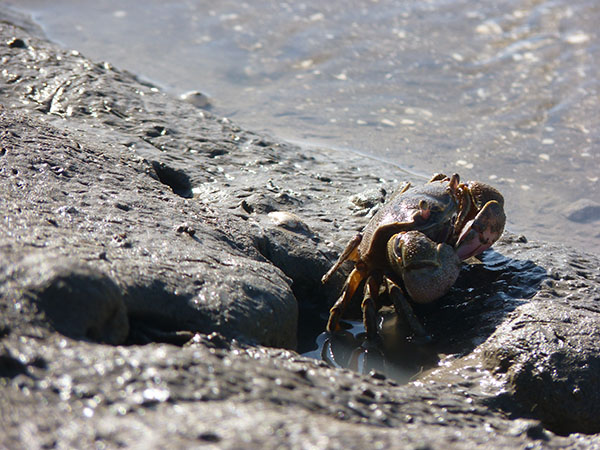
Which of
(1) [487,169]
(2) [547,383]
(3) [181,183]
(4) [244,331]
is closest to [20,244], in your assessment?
(4) [244,331]

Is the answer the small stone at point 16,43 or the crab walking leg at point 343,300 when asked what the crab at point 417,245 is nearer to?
the crab walking leg at point 343,300

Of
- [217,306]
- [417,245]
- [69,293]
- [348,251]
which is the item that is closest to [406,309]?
[417,245]

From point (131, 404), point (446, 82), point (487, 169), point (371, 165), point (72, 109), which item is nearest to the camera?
point (131, 404)

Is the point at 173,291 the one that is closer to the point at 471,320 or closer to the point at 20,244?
the point at 20,244

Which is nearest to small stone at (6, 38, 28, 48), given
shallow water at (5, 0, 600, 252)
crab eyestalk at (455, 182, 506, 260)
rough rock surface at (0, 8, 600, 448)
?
rough rock surface at (0, 8, 600, 448)

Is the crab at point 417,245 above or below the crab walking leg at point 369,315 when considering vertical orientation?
above

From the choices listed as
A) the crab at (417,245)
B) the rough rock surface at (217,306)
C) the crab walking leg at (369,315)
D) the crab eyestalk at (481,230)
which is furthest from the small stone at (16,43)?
the crab eyestalk at (481,230)
